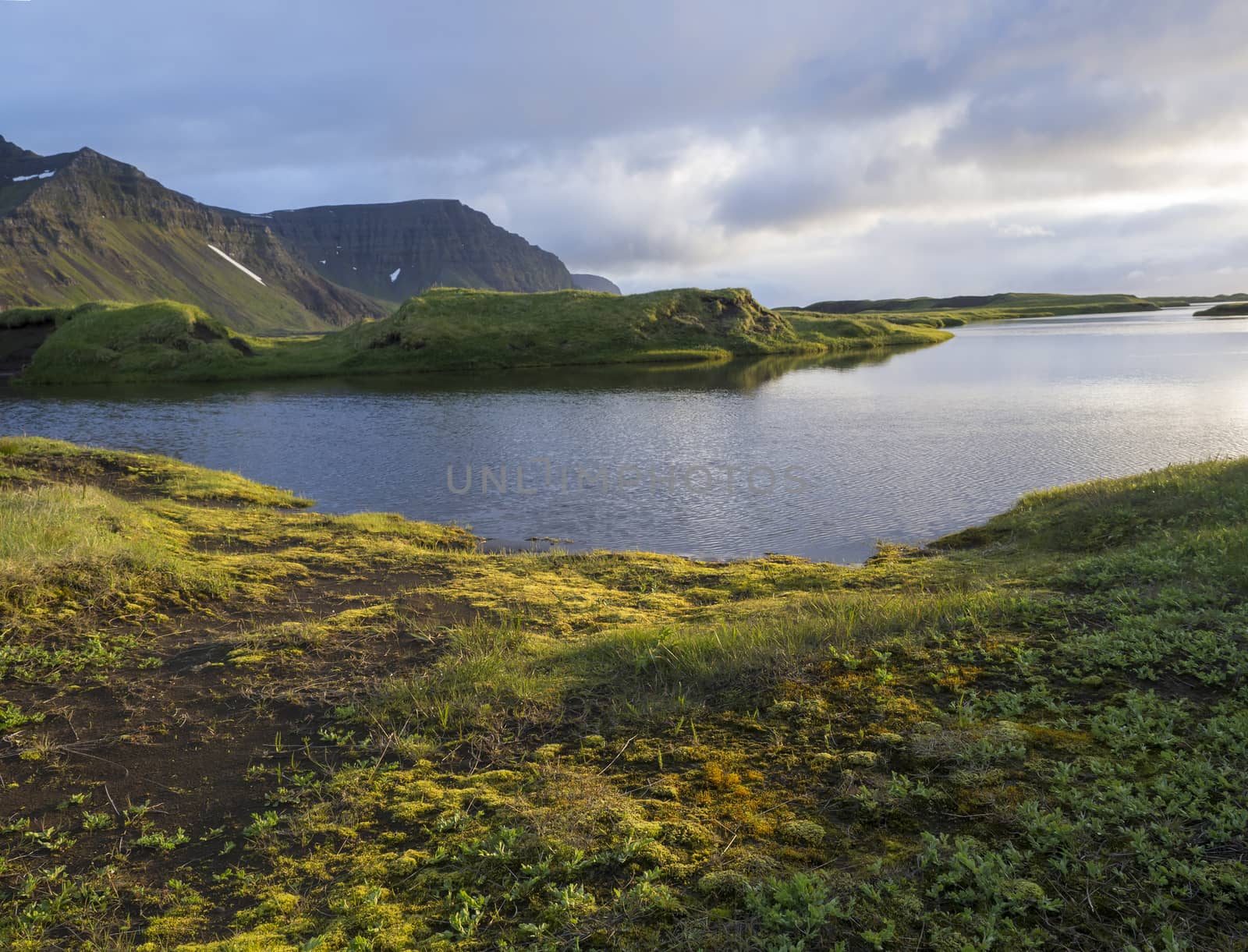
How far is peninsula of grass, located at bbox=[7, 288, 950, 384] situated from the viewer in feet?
289

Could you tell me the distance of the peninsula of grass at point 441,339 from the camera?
289 feet

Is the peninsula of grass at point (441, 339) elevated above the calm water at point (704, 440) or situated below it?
above

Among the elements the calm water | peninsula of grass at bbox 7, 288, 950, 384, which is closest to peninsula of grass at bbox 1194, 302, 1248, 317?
peninsula of grass at bbox 7, 288, 950, 384

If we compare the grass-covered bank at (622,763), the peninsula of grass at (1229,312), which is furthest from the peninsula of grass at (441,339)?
the peninsula of grass at (1229,312)

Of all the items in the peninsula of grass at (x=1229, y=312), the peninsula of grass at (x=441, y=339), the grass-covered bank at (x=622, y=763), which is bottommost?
the grass-covered bank at (x=622, y=763)

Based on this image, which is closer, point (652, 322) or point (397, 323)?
point (397, 323)

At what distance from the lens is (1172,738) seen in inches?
242

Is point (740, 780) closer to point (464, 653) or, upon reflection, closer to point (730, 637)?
point (730, 637)

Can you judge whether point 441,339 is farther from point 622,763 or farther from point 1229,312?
point 1229,312

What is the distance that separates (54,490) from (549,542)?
11.7 m

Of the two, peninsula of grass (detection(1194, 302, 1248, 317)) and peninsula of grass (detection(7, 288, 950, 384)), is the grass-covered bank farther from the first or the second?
peninsula of grass (detection(1194, 302, 1248, 317))

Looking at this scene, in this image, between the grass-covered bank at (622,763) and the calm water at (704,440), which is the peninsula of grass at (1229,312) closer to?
the calm water at (704,440)

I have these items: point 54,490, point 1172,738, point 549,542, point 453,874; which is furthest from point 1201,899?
point 54,490

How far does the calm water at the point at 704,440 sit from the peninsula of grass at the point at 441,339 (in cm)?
1524
